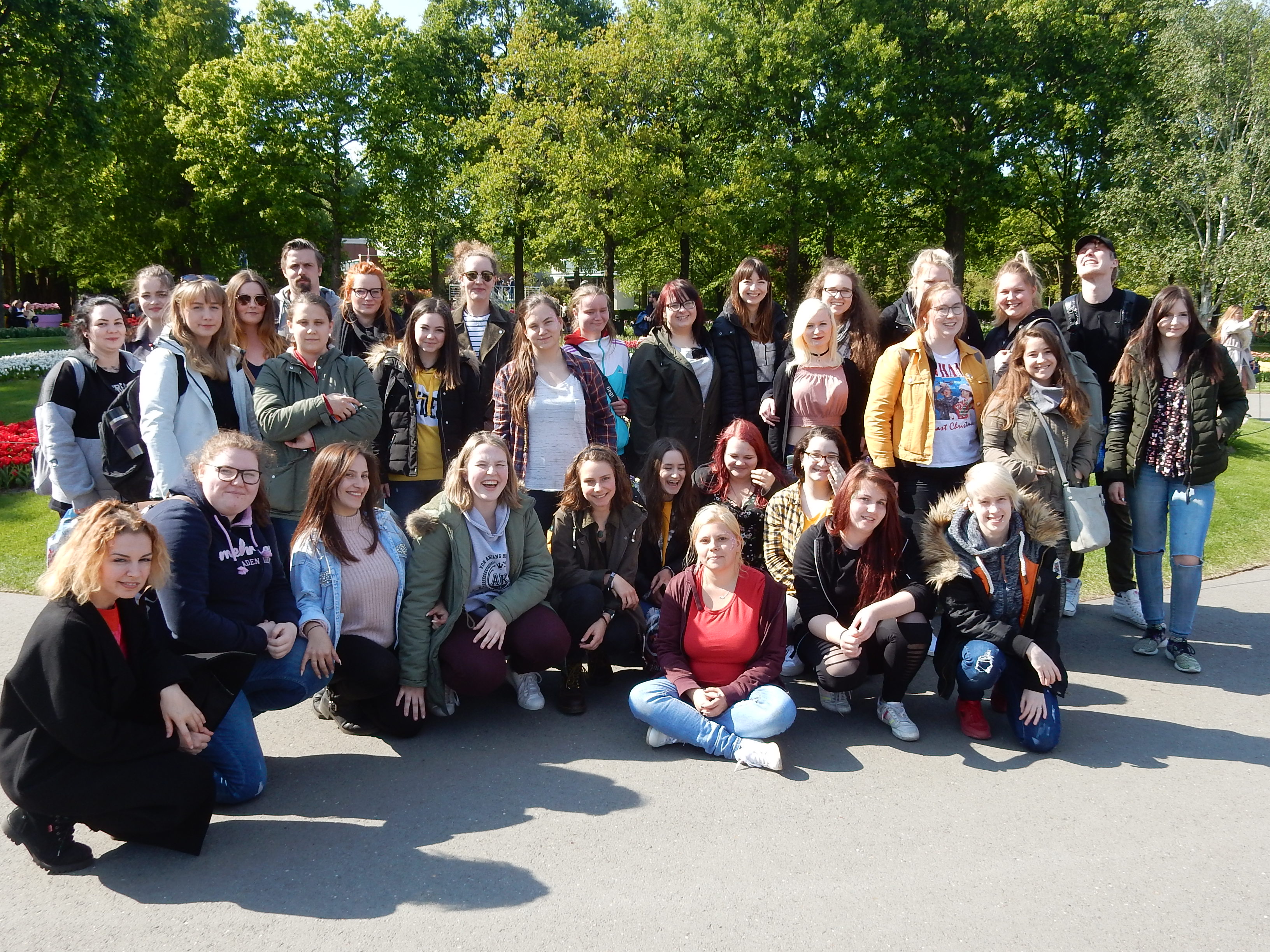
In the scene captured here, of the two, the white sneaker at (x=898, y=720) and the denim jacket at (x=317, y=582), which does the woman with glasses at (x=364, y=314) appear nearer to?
the denim jacket at (x=317, y=582)

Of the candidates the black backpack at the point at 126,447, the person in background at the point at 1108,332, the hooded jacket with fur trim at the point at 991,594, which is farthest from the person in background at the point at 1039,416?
the black backpack at the point at 126,447

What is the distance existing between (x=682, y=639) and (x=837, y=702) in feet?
2.90

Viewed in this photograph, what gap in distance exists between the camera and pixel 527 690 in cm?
475

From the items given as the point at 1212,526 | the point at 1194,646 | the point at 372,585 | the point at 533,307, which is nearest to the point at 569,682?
the point at 372,585

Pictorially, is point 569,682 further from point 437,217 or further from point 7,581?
point 437,217

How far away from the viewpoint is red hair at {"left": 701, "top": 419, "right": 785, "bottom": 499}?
5.33 metres

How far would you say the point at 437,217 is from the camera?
96.5 feet

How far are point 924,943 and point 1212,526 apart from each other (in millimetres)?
7199

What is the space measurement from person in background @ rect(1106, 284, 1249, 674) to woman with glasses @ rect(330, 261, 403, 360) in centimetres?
470

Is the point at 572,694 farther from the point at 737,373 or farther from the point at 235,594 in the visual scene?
the point at 737,373

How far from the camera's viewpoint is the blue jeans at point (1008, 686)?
419cm

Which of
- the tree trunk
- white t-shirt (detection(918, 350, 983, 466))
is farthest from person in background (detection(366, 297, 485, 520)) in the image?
the tree trunk

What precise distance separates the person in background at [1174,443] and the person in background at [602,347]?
3083 mm

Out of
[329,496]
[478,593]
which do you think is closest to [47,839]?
[329,496]
